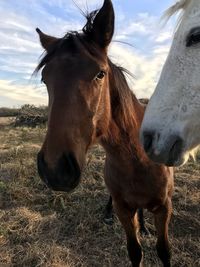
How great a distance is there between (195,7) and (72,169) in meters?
1.27

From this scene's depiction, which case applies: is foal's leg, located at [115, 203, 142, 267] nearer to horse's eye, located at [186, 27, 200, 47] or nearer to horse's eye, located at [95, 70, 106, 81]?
horse's eye, located at [95, 70, 106, 81]

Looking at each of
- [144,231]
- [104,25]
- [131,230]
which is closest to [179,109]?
[104,25]

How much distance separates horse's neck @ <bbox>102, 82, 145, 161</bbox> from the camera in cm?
354

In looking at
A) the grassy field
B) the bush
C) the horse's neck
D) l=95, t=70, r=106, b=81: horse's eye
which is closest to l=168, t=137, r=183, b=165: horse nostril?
l=95, t=70, r=106, b=81: horse's eye

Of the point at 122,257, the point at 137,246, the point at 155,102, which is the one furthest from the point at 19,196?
the point at 155,102

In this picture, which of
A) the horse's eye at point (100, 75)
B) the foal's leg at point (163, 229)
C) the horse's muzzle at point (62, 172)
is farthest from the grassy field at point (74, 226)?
the horse's eye at point (100, 75)

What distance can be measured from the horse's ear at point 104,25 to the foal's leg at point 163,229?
1648 millimetres

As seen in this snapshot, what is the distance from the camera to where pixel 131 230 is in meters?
3.93

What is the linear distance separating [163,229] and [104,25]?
2057 mm

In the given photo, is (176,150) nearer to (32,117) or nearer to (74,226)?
(74,226)

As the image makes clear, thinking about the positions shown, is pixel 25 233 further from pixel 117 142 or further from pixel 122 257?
pixel 117 142

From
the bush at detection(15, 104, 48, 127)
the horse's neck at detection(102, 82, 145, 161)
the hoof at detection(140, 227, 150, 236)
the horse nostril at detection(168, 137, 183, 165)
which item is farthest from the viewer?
the bush at detection(15, 104, 48, 127)

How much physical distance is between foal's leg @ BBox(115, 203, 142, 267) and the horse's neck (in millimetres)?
556

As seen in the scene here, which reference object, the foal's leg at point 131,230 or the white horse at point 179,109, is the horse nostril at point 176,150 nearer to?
the white horse at point 179,109
